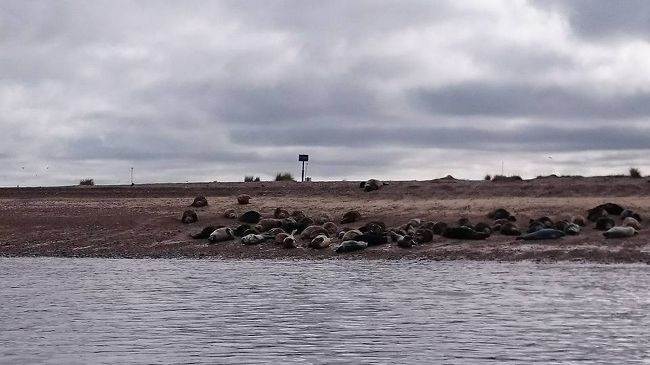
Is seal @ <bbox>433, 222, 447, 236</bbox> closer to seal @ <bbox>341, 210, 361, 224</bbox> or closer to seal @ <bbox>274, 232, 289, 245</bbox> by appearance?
seal @ <bbox>341, 210, 361, 224</bbox>

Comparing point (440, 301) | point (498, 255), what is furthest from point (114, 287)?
point (498, 255)

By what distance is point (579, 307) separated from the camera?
59.8 feet

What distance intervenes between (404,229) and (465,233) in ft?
8.86

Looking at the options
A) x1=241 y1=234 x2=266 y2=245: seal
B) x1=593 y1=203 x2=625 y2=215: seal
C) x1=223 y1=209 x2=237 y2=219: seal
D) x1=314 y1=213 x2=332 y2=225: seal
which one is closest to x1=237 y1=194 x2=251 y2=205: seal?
x1=223 y1=209 x2=237 y2=219: seal

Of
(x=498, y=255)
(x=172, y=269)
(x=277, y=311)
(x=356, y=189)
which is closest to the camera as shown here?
(x=277, y=311)

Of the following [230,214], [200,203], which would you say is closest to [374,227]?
[230,214]

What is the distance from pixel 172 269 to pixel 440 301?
10.4 metres

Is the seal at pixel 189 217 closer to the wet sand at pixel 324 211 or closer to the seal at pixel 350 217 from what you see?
the wet sand at pixel 324 211

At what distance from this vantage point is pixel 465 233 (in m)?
31.5

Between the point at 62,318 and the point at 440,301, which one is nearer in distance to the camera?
the point at 62,318

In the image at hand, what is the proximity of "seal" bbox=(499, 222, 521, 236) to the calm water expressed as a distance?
5.12 m

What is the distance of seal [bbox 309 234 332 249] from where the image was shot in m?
31.5

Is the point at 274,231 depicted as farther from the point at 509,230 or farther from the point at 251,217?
the point at 509,230

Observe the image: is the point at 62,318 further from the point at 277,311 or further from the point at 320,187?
the point at 320,187
